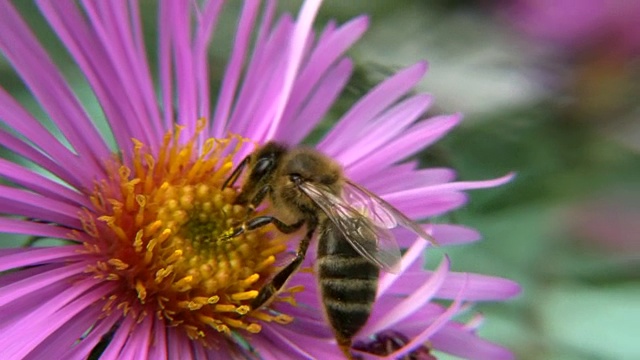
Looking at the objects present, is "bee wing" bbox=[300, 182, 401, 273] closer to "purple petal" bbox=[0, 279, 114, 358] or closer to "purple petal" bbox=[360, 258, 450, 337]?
"purple petal" bbox=[360, 258, 450, 337]

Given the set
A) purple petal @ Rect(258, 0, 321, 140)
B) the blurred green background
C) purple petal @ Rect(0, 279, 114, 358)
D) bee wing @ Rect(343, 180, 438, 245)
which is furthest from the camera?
the blurred green background

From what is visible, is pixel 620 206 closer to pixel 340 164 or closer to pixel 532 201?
pixel 532 201

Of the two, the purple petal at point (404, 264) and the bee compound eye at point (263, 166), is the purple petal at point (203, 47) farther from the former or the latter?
A: the purple petal at point (404, 264)

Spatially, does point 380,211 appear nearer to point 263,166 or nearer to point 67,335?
point 263,166

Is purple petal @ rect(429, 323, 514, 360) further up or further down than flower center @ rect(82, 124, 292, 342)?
further down

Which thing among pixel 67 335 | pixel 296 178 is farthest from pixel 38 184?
pixel 296 178

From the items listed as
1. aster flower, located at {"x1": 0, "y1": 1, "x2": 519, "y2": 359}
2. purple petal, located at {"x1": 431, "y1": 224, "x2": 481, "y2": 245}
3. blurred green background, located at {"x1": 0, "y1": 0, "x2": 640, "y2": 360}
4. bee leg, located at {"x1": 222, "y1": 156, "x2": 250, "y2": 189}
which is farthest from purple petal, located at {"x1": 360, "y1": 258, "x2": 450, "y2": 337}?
blurred green background, located at {"x1": 0, "y1": 0, "x2": 640, "y2": 360}
